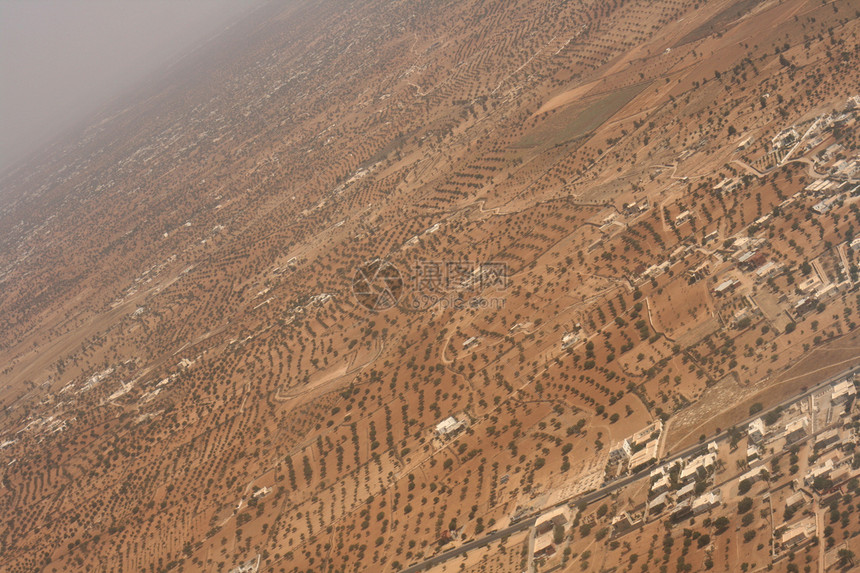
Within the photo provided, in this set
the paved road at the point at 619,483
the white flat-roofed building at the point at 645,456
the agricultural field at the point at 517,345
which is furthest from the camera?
the white flat-roofed building at the point at 645,456

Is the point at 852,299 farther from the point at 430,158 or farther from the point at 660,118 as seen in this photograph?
the point at 430,158

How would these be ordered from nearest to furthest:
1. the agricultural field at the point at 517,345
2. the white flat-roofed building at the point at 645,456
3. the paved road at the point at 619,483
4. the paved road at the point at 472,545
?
the paved road at the point at 619,483
the agricultural field at the point at 517,345
the white flat-roofed building at the point at 645,456
the paved road at the point at 472,545

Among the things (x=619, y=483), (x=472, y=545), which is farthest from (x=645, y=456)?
(x=472, y=545)

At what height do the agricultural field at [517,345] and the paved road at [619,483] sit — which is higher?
the agricultural field at [517,345]

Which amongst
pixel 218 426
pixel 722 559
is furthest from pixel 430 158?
pixel 722 559

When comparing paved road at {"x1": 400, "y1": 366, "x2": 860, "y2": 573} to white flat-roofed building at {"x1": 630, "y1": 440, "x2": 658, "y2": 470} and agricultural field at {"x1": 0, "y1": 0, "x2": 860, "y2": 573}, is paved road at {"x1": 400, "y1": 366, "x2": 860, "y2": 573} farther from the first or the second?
white flat-roofed building at {"x1": 630, "y1": 440, "x2": 658, "y2": 470}

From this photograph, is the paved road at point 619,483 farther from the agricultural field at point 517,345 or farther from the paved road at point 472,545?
the agricultural field at point 517,345

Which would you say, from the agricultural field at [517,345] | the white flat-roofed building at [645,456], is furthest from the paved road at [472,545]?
the white flat-roofed building at [645,456]

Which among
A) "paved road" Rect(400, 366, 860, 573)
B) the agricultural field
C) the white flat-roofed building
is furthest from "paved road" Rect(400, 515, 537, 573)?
the white flat-roofed building

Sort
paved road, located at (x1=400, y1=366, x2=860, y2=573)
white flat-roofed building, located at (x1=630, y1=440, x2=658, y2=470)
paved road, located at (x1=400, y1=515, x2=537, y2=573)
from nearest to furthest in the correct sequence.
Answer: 1. paved road, located at (x1=400, y1=366, x2=860, y2=573)
2. white flat-roofed building, located at (x1=630, y1=440, x2=658, y2=470)
3. paved road, located at (x1=400, y1=515, x2=537, y2=573)

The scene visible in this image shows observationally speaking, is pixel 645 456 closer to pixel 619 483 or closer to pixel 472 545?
pixel 619 483

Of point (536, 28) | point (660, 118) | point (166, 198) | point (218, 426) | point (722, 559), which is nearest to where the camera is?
point (722, 559)
